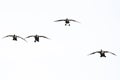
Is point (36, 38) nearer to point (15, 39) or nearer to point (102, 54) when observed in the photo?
point (15, 39)

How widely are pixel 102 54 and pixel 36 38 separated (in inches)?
453

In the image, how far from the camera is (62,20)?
348 feet

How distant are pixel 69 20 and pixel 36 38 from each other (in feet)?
20.9

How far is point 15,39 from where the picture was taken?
344ft

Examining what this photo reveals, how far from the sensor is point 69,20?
104562 millimetres

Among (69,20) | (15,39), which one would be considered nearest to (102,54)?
(69,20)

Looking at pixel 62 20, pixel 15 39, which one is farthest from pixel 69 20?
pixel 15 39

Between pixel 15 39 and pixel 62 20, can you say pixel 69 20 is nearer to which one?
pixel 62 20

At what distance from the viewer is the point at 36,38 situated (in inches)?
4053

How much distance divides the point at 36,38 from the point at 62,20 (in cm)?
600

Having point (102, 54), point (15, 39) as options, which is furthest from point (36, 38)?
point (102, 54)

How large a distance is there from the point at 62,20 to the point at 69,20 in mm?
1792

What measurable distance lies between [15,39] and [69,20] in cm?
947
